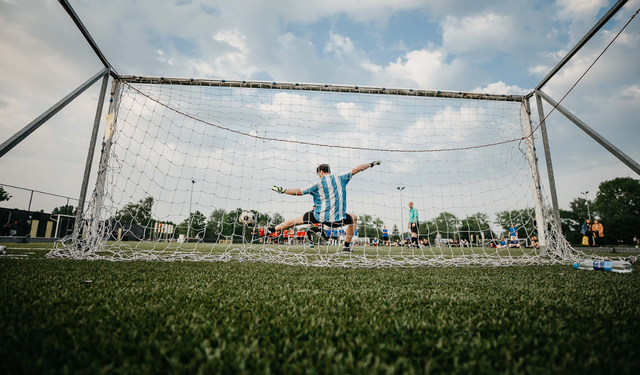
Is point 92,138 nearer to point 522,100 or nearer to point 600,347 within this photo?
point 600,347

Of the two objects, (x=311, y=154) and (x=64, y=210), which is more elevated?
(x=311, y=154)

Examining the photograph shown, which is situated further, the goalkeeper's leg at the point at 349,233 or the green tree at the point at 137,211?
the goalkeeper's leg at the point at 349,233

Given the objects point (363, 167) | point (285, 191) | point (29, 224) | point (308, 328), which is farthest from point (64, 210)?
point (308, 328)

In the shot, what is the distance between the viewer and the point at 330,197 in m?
5.17

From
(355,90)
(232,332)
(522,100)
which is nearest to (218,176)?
(355,90)

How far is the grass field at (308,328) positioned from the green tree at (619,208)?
53.3 meters

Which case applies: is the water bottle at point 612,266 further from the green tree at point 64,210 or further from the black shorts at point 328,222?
the green tree at point 64,210

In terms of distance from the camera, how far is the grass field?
84 centimetres

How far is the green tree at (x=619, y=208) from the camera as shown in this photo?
37688 mm

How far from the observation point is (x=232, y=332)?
43.7 inches

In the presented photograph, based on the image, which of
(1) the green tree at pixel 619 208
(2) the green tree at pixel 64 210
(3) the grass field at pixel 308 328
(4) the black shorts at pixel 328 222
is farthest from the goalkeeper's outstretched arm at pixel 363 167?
(1) the green tree at pixel 619 208

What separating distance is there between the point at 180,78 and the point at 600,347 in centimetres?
678

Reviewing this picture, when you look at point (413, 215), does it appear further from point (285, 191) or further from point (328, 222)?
point (285, 191)

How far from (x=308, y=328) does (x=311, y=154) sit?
510 centimetres
